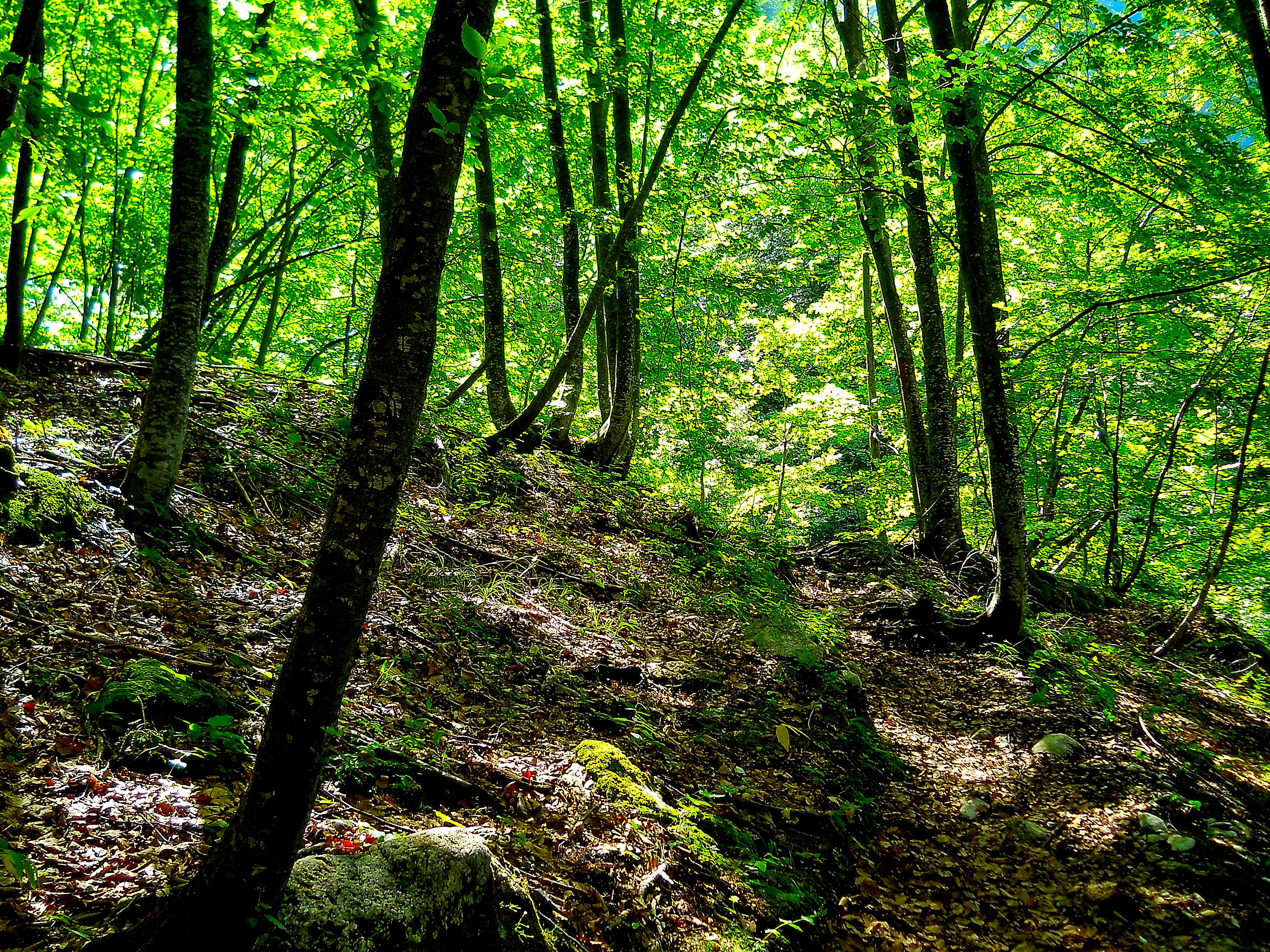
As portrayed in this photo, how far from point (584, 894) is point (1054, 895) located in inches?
128

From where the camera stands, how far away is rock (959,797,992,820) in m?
5.06

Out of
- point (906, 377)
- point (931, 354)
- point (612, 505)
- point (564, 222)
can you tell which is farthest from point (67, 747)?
point (906, 377)

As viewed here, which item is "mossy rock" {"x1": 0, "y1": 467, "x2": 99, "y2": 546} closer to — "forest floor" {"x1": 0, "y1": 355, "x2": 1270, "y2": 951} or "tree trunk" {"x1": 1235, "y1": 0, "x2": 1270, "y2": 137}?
"forest floor" {"x1": 0, "y1": 355, "x2": 1270, "y2": 951}

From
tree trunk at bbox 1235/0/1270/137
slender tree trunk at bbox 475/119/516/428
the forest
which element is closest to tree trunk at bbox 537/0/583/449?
the forest

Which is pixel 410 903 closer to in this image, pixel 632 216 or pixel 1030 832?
pixel 1030 832

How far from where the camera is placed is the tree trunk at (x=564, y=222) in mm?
9250

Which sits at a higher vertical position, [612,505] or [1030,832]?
[612,505]

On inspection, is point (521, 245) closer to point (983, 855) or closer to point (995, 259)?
point (995, 259)

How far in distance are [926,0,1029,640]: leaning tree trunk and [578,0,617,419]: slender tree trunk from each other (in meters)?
4.21

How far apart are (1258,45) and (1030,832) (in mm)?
6035

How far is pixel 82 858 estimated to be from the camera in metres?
2.27

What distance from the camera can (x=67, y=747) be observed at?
268 centimetres

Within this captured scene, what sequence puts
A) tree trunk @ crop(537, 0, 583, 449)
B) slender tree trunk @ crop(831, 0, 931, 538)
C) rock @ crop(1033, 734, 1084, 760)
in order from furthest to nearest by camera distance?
slender tree trunk @ crop(831, 0, 931, 538)
tree trunk @ crop(537, 0, 583, 449)
rock @ crop(1033, 734, 1084, 760)

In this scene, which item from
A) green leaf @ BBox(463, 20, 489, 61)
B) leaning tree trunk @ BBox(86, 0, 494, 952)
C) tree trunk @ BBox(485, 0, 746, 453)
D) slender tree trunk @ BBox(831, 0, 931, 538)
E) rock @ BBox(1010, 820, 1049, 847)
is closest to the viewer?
green leaf @ BBox(463, 20, 489, 61)
